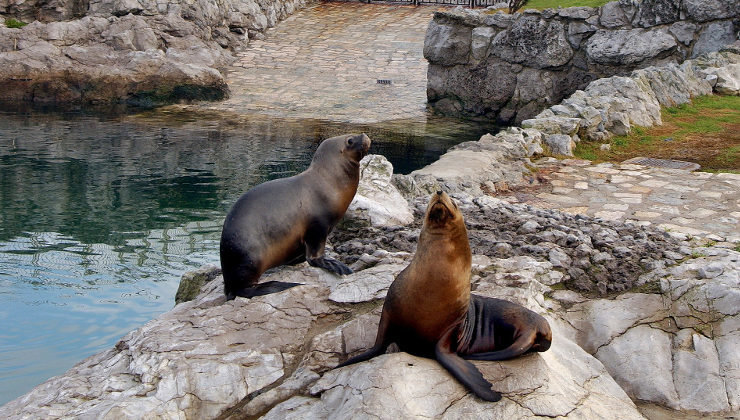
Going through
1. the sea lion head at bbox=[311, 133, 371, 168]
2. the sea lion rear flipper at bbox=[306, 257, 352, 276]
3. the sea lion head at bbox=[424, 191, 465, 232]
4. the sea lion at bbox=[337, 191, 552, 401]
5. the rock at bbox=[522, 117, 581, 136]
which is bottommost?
the sea lion rear flipper at bbox=[306, 257, 352, 276]

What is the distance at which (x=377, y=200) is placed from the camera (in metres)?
6.79

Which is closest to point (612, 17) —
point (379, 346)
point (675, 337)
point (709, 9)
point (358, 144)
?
point (709, 9)

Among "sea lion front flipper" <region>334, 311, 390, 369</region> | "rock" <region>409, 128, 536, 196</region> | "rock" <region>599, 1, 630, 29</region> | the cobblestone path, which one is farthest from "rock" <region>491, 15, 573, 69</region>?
"sea lion front flipper" <region>334, 311, 390, 369</region>

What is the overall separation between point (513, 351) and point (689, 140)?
7967 mm

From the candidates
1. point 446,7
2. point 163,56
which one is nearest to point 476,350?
point 163,56

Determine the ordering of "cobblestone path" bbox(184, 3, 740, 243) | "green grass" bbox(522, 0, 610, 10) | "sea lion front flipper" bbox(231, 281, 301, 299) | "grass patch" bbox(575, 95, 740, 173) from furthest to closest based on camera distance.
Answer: "green grass" bbox(522, 0, 610, 10), "grass patch" bbox(575, 95, 740, 173), "cobblestone path" bbox(184, 3, 740, 243), "sea lion front flipper" bbox(231, 281, 301, 299)

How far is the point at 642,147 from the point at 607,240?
16.1 ft

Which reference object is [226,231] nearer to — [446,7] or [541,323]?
[541,323]

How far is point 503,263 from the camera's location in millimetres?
5508

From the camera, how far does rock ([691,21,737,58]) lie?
1454cm

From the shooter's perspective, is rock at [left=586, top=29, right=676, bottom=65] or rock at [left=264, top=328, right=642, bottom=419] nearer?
rock at [left=264, top=328, right=642, bottom=419]

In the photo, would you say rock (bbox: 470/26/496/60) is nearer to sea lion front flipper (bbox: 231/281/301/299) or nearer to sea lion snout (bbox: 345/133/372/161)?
sea lion snout (bbox: 345/133/372/161)

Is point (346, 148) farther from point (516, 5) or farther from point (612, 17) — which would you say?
point (516, 5)

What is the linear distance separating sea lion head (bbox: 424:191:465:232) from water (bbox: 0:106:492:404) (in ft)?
11.9
